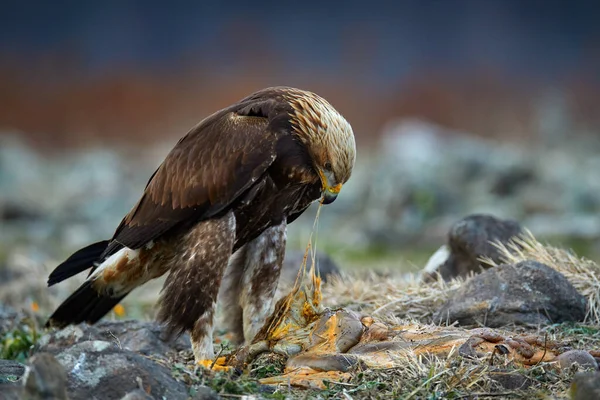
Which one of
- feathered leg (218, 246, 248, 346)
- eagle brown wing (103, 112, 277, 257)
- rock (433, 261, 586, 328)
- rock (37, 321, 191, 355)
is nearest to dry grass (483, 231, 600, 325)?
rock (433, 261, 586, 328)

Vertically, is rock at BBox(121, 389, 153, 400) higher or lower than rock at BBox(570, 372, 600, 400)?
higher

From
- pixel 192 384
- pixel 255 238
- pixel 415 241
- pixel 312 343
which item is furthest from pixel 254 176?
pixel 415 241

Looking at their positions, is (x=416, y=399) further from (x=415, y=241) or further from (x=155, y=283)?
(x=415, y=241)

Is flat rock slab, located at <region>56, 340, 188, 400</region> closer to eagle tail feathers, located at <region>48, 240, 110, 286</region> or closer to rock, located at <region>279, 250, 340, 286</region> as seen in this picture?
eagle tail feathers, located at <region>48, 240, 110, 286</region>

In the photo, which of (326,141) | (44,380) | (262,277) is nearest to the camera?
(44,380)

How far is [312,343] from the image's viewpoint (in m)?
5.00

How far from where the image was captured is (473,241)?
7020mm

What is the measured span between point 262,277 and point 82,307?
136 centimetres

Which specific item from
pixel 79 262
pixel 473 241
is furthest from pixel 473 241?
pixel 79 262

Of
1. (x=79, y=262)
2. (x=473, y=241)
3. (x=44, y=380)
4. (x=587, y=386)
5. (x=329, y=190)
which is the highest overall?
(x=329, y=190)

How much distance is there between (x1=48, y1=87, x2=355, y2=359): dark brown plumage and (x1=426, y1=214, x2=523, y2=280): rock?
5.24 ft

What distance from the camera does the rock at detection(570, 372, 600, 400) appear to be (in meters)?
3.64

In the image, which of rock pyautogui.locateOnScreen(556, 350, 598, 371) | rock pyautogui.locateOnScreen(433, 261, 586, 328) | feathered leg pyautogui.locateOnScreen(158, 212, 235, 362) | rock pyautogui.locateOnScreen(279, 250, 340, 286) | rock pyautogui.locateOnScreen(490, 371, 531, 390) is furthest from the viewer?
rock pyautogui.locateOnScreen(279, 250, 340, 286)

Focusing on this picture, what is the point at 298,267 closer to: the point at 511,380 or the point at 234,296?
the point at 234,296
